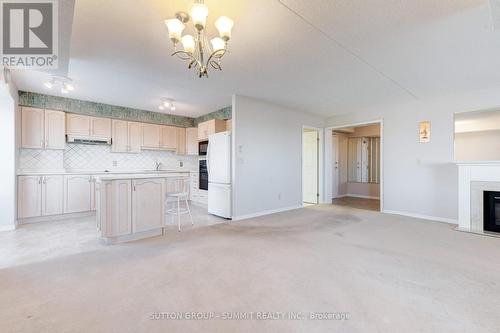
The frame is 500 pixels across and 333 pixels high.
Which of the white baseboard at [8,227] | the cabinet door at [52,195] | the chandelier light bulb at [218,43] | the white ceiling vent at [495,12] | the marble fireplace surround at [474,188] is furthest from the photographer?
the cabinet door at [52,195]

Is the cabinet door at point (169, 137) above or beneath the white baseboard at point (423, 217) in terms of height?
above

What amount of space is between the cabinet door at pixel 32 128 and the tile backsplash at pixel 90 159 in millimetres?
286

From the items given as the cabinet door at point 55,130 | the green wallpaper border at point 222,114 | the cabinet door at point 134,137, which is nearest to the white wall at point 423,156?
the green wallpaper border at point 222,114

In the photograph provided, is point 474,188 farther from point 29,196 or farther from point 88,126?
point 29,196

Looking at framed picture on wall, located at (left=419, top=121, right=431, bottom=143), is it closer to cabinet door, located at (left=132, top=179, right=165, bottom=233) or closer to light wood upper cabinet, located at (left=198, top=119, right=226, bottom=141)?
light wood upper cabinet, located at (left=198, top=119, right=226, bottom=141)

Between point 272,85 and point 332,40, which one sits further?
point 272,85

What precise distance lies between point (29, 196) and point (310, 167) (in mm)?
6605

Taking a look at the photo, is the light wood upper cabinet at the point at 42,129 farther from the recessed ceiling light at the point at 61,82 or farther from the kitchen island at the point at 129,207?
the kitchen island at the point at 129,207

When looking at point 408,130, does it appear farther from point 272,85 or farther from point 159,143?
point 159,143

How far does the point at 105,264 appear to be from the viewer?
2.45 m

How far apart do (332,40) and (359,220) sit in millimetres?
3432

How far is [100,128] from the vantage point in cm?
524

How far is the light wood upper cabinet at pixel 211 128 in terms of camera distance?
5.38m

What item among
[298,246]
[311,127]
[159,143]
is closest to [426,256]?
[298,246]
